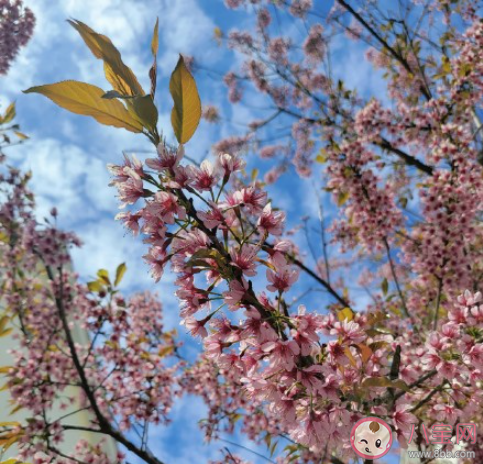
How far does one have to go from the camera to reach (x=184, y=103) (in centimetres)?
100

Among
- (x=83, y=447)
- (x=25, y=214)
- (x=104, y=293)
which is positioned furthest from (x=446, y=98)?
(x=83, y=447)

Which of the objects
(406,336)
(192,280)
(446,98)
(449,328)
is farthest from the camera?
(446,98)

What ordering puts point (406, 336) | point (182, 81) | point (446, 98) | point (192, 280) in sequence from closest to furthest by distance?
point (182, 81)
point (192, 280)
point (406, 336)
point (446, 98)

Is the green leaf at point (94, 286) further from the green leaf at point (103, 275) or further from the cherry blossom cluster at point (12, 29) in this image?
the cherry blossom cluster at point (12, 29)

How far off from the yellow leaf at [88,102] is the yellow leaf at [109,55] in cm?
7

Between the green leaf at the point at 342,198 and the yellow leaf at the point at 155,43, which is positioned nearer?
the yellow leaf at the point at 155,43

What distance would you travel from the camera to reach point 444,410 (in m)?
1.60

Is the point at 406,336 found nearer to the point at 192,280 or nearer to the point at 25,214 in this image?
the point at 192,280

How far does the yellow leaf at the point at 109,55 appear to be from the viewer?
39.0 inches

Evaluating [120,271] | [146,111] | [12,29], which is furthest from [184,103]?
[12,29]

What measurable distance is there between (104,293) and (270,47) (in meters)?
4.36
